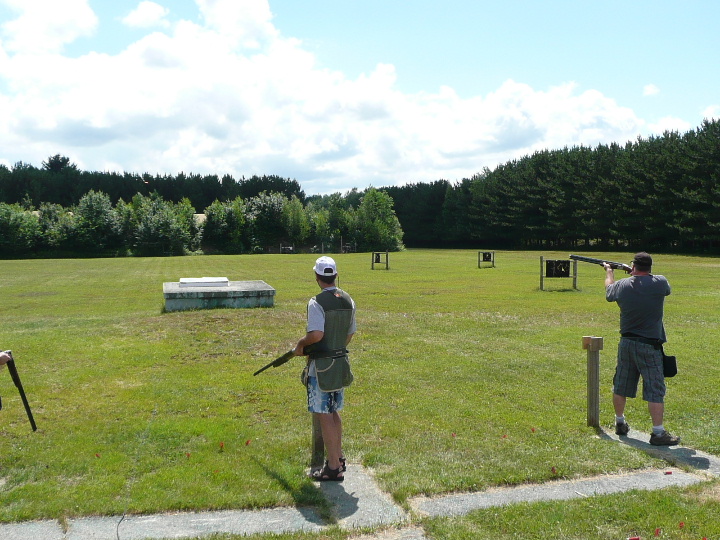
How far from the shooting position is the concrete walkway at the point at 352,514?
4.86 m

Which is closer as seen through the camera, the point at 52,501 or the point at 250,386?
the point at 52,501

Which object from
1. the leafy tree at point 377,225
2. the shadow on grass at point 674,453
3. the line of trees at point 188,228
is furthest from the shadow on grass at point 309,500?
the leafy tree at point 377,225

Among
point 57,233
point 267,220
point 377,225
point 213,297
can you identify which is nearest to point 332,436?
point 213,297

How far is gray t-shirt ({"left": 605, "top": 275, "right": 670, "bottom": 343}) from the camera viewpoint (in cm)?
697

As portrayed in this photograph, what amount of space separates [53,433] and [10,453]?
68cm

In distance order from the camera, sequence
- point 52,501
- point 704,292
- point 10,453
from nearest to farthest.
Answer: point 52,501 → point 10,453 → point 704,292

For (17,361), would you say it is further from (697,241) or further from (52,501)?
(697,241)

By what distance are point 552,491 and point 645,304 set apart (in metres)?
2.56

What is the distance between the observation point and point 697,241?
2438 inches

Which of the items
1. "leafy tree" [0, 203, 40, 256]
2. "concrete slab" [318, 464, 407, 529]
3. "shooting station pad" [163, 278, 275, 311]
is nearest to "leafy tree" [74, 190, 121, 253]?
"leafy tree" [0, 203, 40, 256]

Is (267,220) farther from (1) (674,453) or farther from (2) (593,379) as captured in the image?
(1) (674,453)

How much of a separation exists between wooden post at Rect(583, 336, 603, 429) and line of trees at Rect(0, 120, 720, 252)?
5725cm

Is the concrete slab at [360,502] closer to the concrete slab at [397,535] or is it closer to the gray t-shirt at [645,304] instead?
the concrete slab at [397,535]

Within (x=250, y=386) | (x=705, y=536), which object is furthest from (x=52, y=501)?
(x=705, y=536)
